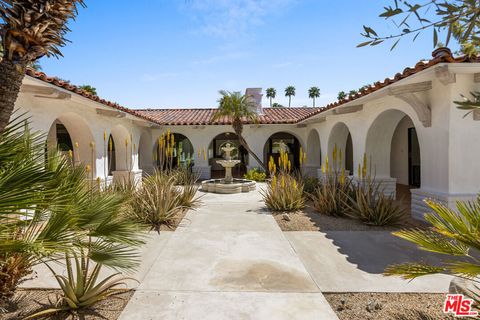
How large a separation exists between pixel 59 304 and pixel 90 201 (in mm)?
1270

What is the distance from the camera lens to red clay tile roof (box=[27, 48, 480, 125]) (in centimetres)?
539

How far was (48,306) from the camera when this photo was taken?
3217 millimetres

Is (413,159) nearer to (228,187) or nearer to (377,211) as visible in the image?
(377,211)

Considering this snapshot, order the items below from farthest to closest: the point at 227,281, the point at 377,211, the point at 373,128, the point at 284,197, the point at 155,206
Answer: the point at 373,128 < the point at 284,197 < the point at 155,206 < the point at 377,211 < the point at 227,281

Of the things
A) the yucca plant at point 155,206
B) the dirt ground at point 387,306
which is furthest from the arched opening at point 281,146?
the dirt ground at point 387,306

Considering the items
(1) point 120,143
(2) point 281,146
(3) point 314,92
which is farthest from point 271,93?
(1) point 120,143

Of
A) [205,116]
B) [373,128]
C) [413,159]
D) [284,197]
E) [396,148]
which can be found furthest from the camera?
[205,116]

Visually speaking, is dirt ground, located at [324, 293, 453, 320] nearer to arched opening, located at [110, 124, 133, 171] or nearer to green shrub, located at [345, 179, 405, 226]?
green shrub, located at [345, 179, 405, 226]

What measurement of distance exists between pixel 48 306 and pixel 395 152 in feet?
49.1

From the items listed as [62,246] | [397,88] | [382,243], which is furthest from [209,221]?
[397,88]

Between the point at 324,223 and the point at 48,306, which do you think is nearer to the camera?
the point at 48,306

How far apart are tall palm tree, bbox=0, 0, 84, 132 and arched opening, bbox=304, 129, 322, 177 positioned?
15531 mm

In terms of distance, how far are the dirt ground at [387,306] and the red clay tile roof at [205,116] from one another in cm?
1249

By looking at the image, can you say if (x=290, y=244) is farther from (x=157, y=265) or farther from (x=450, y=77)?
(x=450, y=77)
